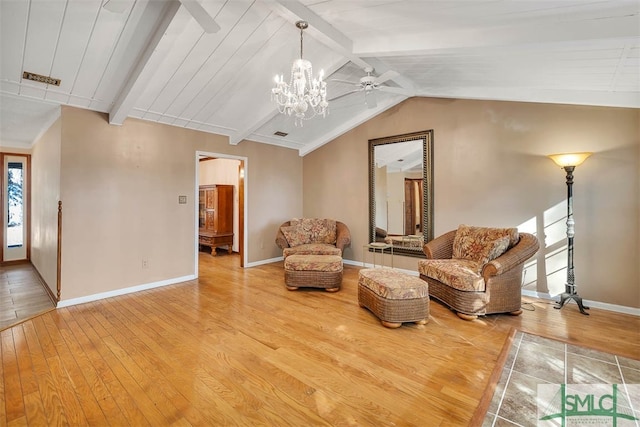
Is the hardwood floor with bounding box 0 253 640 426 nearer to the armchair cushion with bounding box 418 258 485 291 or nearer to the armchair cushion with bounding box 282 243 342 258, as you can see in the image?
the armchair cushion with bounding box 418 258 485 291

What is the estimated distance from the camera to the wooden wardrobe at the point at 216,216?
6.67 meters

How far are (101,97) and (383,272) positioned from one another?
4.04 meters

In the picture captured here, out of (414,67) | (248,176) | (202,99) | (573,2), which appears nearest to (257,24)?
(202,99)

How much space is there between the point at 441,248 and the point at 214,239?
5.01 meters

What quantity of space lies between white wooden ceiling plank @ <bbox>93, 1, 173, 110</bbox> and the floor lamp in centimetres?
440

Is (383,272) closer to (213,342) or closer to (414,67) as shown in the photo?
(213,342)

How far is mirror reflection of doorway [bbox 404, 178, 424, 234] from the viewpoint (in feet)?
15.8

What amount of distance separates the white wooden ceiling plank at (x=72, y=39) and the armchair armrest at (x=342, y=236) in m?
4.11

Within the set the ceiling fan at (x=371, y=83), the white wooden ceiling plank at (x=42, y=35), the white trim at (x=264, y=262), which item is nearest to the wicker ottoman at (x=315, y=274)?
the white trim at (x=264, y=262)

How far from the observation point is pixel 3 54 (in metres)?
2.58

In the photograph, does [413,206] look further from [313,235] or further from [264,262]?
[264,262]

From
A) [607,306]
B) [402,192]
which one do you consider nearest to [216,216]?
[402,192]

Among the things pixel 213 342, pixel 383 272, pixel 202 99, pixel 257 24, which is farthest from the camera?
pixel 202 99

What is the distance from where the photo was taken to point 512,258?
10.1ft
